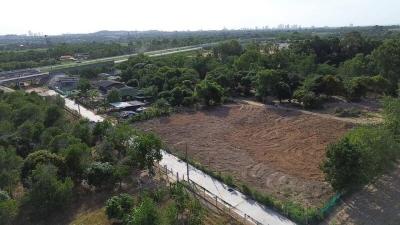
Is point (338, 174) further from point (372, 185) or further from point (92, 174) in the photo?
point (92, 174)

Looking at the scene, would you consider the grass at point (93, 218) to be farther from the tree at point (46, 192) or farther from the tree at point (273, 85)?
the tree at point (273, 85)

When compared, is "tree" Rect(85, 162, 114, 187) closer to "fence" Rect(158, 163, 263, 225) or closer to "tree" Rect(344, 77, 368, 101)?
"fence" Rect(158, 163, 263, 225)

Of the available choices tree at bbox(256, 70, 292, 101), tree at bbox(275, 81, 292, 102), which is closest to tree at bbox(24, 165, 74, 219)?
tree at bbox(256, 70, 292, 101)

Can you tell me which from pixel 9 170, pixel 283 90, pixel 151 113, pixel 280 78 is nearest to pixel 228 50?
pixel 280 78

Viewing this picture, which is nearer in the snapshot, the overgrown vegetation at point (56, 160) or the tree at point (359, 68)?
the overgrown vegetation at point (56, 160)

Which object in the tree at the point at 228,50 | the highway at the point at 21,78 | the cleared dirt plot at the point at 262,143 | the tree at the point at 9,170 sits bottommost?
the highway at the point at 21,78

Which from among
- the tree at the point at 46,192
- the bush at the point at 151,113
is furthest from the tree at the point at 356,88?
the tree at the point at 46,192

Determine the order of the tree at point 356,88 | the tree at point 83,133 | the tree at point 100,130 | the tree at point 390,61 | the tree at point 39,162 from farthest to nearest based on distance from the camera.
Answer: the tree at point 390,61
the tree at point 356,88
the tree at point 100,130
the tree at point 83,133
the tree at point 39,162
